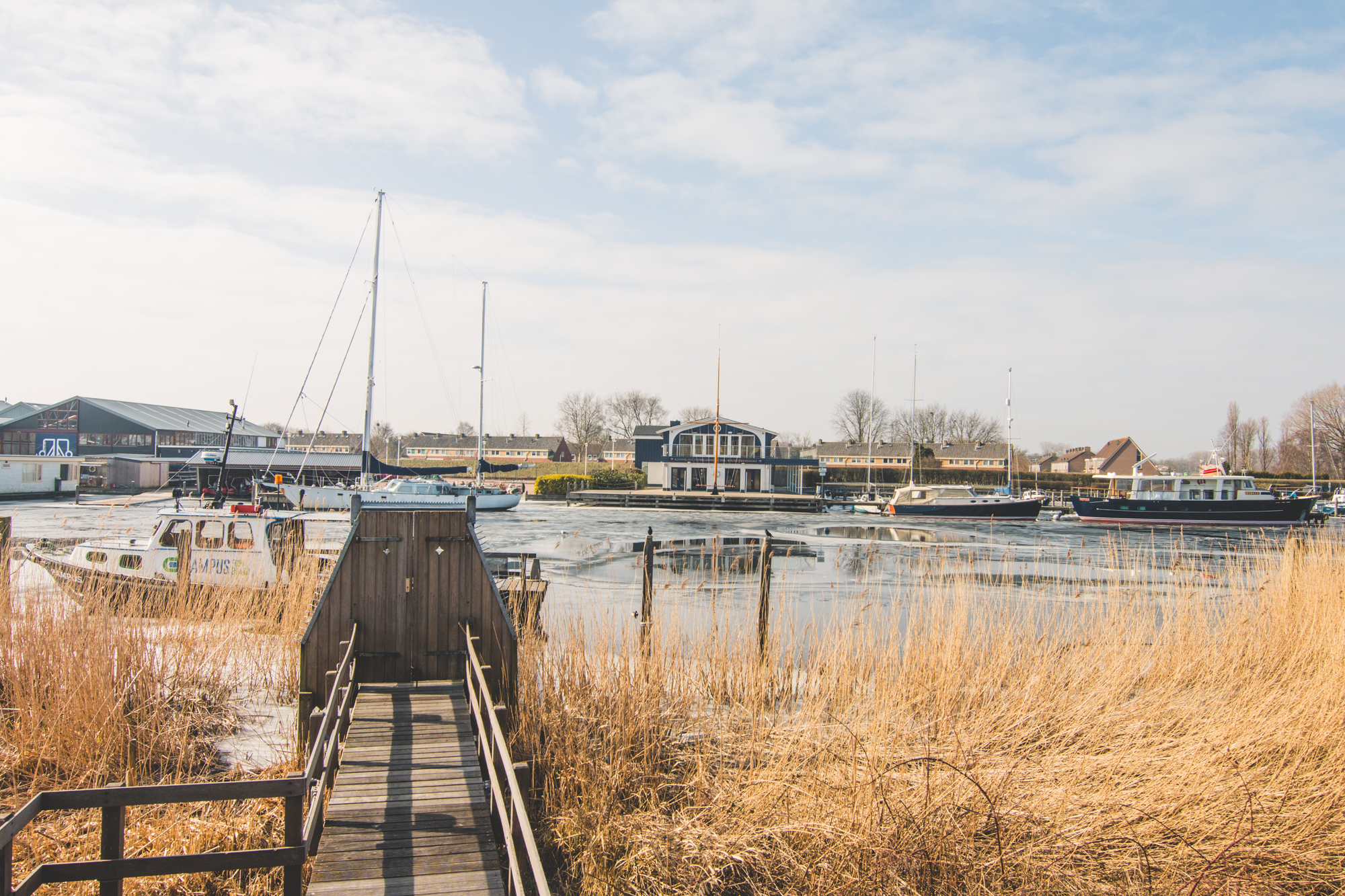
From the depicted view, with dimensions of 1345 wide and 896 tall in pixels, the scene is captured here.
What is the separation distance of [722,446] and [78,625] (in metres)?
56.0

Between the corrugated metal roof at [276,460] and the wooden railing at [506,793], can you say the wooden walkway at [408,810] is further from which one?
the corrugated metal roof at [276,460]

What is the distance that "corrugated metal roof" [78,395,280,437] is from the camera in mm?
64312

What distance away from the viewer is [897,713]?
655 centimetres

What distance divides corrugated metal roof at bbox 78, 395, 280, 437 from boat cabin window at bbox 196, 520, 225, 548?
60.6 metres

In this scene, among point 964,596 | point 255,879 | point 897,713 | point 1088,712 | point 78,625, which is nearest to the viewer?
point 255,879

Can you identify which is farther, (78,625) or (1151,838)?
(78,625)

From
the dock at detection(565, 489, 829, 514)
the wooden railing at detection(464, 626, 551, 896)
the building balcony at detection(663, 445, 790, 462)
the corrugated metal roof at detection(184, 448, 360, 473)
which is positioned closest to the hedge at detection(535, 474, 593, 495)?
the dock at detection(565, 489, 829, 514)

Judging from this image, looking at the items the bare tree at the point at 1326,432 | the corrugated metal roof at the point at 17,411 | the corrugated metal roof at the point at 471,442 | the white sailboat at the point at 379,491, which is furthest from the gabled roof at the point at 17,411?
the bare tree at the point at 1326,432

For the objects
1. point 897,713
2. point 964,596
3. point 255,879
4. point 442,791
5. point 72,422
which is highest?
point 72,422

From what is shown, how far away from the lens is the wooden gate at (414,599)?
25.2ft

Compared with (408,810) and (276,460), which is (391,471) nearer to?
(276,460)

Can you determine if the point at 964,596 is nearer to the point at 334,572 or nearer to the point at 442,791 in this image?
the point at 442,791

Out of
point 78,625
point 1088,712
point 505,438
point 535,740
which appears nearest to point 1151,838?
point 1088,712

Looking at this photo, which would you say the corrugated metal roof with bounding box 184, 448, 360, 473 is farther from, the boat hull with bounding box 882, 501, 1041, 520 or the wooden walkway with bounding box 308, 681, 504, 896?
the wooden walkway with bounding box 308, 681, 504, 896
